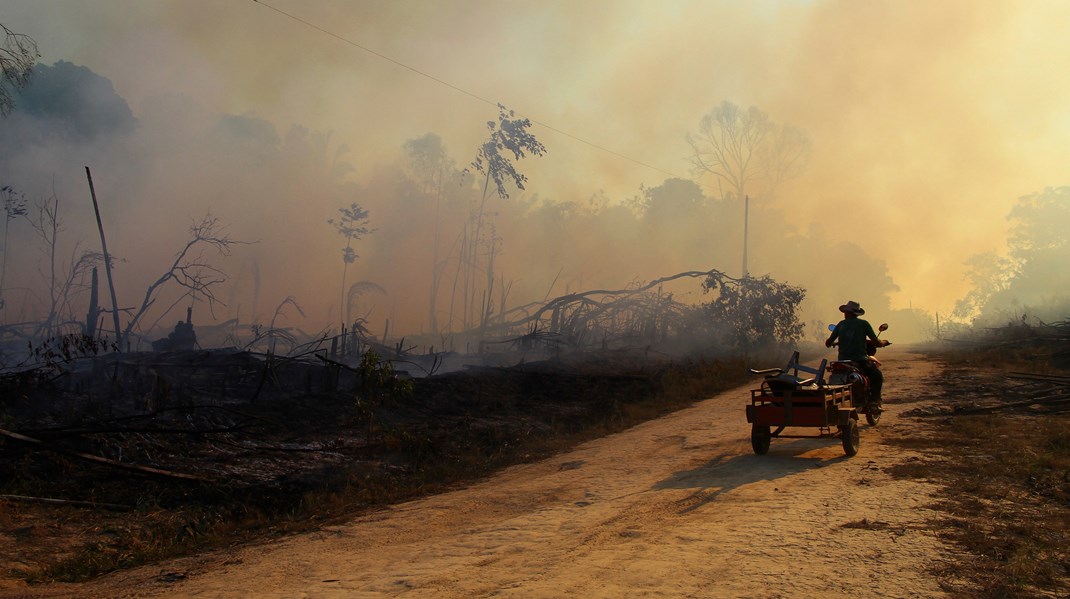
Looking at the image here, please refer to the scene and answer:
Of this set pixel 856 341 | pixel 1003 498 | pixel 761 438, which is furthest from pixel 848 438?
pixel 1003 498

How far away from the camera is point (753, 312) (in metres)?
29.7

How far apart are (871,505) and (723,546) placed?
196 centimetres

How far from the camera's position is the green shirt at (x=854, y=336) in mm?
10422

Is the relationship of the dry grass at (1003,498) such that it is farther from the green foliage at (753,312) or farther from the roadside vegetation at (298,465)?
the green foliage at (753,312)

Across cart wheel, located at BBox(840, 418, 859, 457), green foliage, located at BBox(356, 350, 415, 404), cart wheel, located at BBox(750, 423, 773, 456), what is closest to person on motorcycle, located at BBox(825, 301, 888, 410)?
cart wheel, located at BBox(840, 418, 859, 457)

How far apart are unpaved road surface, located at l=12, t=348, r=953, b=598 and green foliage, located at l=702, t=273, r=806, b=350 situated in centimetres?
2032

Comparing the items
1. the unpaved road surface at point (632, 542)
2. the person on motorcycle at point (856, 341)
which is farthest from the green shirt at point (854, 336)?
the unpaved road surface at point (632, 542)

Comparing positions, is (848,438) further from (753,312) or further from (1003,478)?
(753,312)

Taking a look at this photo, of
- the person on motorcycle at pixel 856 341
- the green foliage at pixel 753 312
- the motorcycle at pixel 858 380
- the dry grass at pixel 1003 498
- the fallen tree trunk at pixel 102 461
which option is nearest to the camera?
the dry grass at pixel 1003 498

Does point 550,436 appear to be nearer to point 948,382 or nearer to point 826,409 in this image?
point 826,409

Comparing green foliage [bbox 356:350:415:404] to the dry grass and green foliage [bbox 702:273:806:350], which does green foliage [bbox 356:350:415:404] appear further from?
green foliage [bbox 702:273:806:350]

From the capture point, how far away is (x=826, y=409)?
28.8 feet

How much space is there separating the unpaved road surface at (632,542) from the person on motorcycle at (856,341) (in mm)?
1179

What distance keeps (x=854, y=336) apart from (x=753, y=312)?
19.8m
